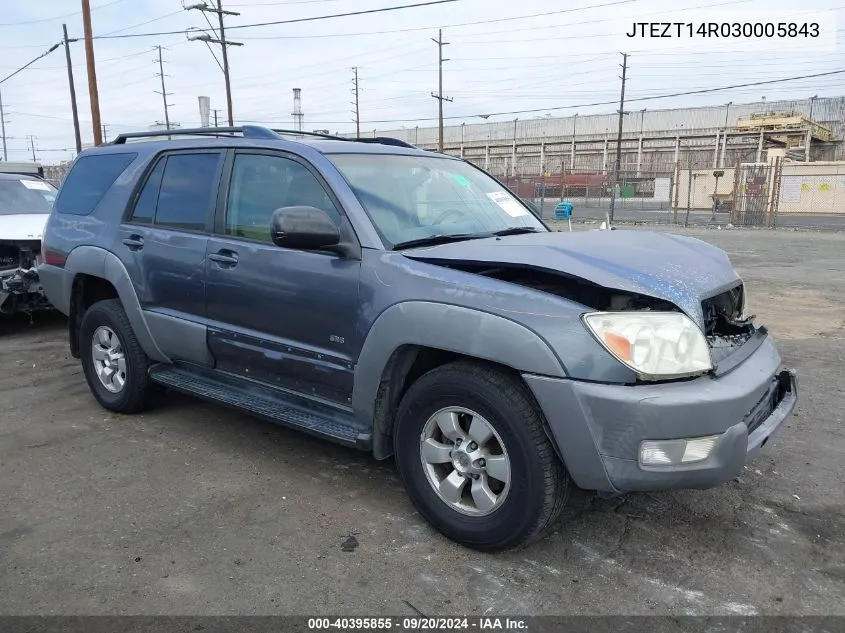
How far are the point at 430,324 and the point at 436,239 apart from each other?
68 centimetres

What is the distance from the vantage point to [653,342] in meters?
2.52

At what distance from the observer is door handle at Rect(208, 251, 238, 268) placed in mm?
3713

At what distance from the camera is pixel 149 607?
2543 millimetres

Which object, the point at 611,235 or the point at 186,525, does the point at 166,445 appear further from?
the point at 611,235

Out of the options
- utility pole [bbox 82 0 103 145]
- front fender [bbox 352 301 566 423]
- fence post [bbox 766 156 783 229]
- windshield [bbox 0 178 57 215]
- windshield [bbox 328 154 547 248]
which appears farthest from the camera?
fence post [bbox 766 156 783 229]

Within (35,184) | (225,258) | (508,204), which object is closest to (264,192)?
(225,258)

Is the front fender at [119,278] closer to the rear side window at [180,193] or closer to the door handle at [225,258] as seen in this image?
the rear side window at [180,193]

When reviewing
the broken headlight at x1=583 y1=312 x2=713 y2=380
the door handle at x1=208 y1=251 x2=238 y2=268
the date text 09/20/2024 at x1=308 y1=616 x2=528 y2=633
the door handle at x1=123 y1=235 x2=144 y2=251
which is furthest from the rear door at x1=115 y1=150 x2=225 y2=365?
the broken headlight at x1=583 y1=312 x2=713 y2=380

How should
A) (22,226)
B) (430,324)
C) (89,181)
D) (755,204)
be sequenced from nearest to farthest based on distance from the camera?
(430,324) → (89,181) → (22,226) → (755,204)

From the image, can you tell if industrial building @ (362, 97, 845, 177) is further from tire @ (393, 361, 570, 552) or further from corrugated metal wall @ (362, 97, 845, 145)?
tire @ (393, 361, 570, 552)

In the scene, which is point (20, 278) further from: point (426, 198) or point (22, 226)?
point (426, 198)

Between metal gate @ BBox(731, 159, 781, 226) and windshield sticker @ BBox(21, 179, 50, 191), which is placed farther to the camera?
metal gate @ BBox(731, 159, 781, 226)

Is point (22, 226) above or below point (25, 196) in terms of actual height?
below

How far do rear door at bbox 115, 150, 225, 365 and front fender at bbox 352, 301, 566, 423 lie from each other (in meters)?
1.35
